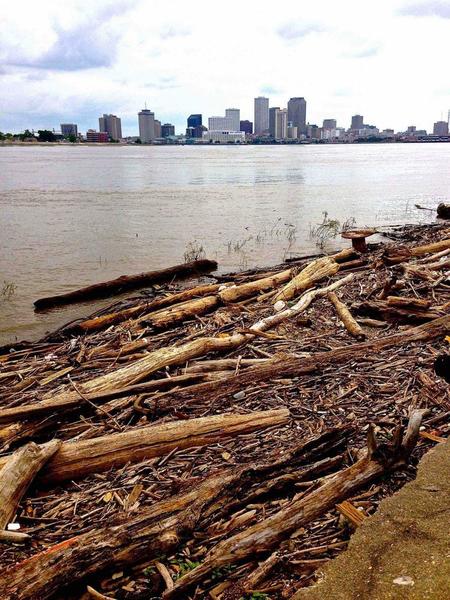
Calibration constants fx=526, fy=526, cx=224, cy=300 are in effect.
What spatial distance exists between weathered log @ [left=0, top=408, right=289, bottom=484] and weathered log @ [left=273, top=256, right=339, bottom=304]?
4.20 m

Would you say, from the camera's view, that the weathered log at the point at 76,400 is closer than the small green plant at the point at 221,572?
No

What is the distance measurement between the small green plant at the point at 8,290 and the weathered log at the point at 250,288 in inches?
241

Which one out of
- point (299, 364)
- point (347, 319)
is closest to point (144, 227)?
point (347, 319)

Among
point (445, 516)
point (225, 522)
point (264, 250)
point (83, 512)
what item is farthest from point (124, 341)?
point (264, 250)

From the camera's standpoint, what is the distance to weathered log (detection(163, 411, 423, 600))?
313 centimetres

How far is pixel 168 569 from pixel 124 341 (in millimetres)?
4507

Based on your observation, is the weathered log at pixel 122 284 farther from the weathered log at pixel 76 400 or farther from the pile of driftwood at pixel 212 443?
the weathered log at pixel 76 400

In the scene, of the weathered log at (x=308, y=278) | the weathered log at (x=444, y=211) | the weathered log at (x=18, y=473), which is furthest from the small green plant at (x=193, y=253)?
the weathered log at (x=18, y=473)

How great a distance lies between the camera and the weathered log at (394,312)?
6.99 meters

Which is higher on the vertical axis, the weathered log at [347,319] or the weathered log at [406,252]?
the weathered log at [406,252]

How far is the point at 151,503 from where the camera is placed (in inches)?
152

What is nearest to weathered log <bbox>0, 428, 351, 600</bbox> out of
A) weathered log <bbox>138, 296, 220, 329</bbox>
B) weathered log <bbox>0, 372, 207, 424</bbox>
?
weathered log <bbox>0, 372, 207, 424</bbox>

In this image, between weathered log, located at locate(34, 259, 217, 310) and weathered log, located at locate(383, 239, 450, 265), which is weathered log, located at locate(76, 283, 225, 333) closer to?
weathered log, located at locate(34, 259, 217, 310)

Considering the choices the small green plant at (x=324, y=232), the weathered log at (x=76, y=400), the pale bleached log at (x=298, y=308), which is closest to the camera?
the weathered log at (x=76, y=400)
